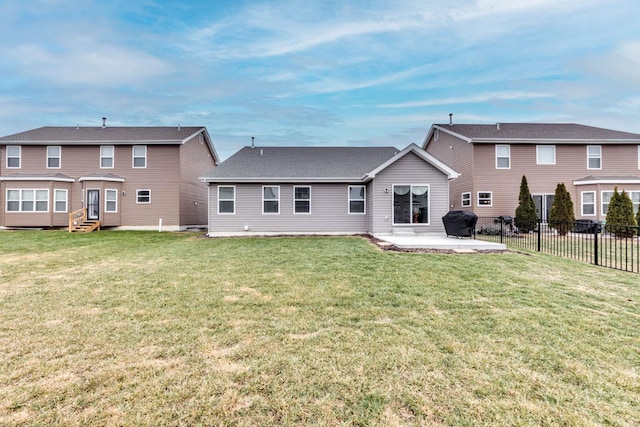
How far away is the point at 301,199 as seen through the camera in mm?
16203

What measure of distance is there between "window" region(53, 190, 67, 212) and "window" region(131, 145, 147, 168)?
4.51 meters

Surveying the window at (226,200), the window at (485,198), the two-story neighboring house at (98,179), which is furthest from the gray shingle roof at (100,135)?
the window at (485,198)

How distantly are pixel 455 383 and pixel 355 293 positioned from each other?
2752 mm

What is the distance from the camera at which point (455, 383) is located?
8.62 feet

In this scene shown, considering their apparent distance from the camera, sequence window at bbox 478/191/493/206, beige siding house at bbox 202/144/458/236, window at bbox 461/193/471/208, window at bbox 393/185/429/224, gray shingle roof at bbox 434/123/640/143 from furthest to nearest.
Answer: window at bbox 461/193/471/208
window at bbox 478/191/493/206
gray shingle roof at bbox 434/123/640/143
beige siding house at bbox 202/144/458/236
window at bbox 393/185/429/224

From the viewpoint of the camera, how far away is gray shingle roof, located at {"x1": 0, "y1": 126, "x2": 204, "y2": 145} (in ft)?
63.2

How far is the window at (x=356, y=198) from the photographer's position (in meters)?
16.2

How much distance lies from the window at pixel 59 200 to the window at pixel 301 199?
14.8 meters

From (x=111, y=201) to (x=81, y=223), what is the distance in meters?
2.03

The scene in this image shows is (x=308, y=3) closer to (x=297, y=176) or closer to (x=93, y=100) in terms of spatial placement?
(x=297, y=176)

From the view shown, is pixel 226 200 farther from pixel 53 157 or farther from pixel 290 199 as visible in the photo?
pixel 53 157

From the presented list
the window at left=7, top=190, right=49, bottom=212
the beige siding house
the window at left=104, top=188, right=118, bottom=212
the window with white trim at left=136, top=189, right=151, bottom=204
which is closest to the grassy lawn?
the beige siding house

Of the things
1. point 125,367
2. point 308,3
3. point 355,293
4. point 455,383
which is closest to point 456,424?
Answer: point 455,383

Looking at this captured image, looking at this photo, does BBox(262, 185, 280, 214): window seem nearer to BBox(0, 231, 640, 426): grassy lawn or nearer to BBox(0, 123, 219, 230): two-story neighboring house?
BBox(0, 123, 219, 230): two-story neighboring house
